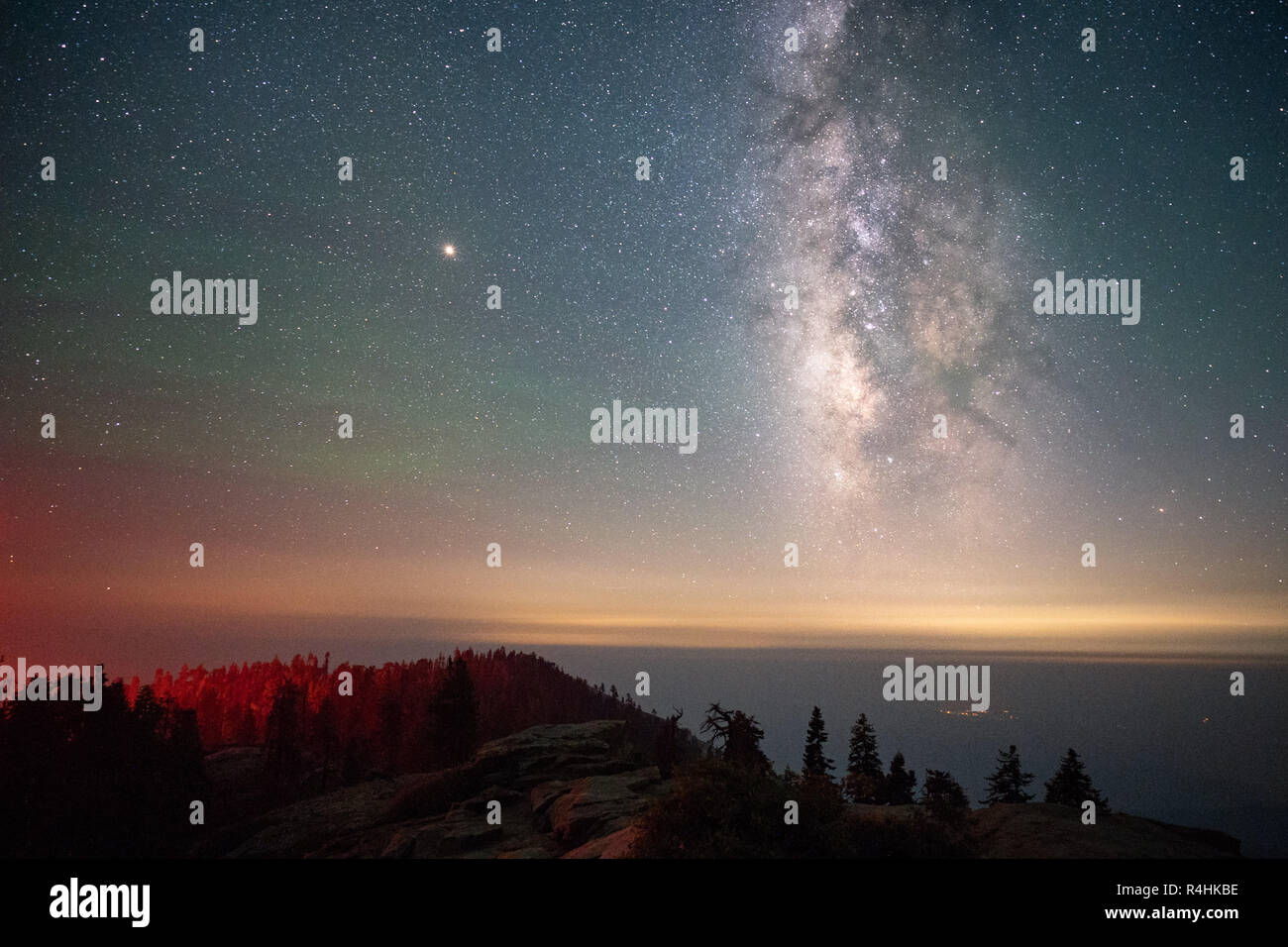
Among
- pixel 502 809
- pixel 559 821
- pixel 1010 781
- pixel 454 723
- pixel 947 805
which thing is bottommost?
pixel 1010 781

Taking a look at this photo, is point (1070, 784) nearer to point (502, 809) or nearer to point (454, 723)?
point (502, 809)

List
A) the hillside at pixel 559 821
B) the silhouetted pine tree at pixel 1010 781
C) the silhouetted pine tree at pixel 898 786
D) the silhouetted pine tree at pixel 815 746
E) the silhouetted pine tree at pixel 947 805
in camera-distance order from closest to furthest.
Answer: the hillside at pixel 559 821 → the silhouetted pine tree at pixel 947 805 → the silhouetted pine tree at pixel 898 786 → the silhouetted pine tree at pixel 1010 781 → the silhouetted pine tree at pixel 815 746

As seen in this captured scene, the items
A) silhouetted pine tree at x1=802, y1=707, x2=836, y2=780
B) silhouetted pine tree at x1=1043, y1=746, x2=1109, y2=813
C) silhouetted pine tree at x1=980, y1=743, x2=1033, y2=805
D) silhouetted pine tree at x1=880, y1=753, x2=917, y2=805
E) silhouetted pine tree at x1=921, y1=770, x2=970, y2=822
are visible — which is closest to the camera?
silhouetted pine tree at x1=921, y1=770, x2=970, y2=822

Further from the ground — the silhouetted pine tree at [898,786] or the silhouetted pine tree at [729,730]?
the silhouetted pine tree at [729,730]

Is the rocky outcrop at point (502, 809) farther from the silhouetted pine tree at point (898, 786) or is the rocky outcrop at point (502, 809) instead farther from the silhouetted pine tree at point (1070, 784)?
the silhouetted pine tree at point (1070, 784)

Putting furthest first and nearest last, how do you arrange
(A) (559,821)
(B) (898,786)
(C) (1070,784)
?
(C) (1070,784) → (B) (898,786) → (A) (559,821)

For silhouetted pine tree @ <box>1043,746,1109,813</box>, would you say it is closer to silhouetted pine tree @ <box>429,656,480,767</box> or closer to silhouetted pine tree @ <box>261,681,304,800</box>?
silhouetted pine tree @ <box>429,656,480,767</box>

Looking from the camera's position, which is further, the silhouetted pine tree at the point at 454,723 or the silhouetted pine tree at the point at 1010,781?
the silhouetted pine tree at the point at 454,723

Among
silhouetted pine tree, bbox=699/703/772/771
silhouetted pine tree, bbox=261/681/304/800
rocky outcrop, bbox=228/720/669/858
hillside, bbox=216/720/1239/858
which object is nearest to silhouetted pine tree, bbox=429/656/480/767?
hillside, bbox=216/720/1239/858

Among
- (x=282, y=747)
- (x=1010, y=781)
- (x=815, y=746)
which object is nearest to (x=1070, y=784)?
(x=1010, y=781)

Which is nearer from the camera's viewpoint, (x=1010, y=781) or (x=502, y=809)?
(x=502, y=809)

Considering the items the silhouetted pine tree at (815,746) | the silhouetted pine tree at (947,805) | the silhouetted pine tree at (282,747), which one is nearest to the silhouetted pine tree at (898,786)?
the silhouetted pine tree at (815,746)
